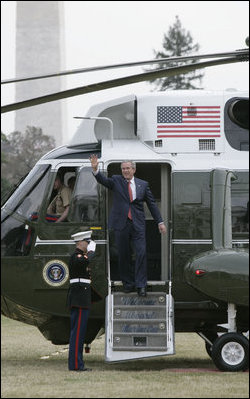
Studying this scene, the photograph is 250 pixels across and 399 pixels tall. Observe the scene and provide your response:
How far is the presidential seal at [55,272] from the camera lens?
10648 millimetres

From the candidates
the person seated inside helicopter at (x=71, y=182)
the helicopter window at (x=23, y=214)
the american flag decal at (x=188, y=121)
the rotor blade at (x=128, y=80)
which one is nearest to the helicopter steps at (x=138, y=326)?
the helicopter window at (x=23, y=214)

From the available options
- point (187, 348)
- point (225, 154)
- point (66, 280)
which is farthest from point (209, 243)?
point (187, 348)

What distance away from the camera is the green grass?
7.87 metres

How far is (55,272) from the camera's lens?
10.7 m

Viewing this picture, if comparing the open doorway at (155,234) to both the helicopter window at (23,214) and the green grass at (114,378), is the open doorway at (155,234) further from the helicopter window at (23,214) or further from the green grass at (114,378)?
the green grass at (114,378)

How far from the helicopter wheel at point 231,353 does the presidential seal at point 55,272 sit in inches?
77.0

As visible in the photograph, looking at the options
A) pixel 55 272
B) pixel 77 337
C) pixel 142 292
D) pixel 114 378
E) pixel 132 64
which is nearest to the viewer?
pixel 132 64

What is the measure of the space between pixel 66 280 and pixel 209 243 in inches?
69.1

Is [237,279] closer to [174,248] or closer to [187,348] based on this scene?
[174,248]

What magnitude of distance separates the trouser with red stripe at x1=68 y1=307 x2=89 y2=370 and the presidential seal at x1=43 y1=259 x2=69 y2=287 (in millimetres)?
608

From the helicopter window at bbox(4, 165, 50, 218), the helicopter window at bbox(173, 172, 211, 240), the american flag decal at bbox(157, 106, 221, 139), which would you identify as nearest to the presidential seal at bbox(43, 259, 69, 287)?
the helicopter window at bbox(4, 165, 50, 218)

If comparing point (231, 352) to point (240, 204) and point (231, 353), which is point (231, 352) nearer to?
point (231, 353)

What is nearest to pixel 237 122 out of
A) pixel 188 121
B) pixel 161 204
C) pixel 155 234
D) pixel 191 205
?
pixel 188 121

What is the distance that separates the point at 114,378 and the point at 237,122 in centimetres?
351
